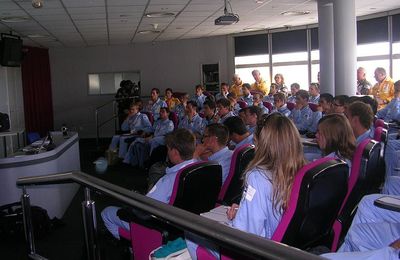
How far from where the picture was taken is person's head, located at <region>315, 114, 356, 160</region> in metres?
2.98

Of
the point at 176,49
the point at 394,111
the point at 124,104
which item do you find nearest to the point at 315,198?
the point at 394,111

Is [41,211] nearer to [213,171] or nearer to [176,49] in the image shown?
[213,171]

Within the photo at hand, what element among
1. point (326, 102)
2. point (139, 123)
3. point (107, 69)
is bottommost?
point (139, 123)

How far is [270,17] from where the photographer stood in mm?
10234

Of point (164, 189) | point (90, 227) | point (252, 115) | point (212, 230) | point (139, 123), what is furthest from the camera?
point (139, 123)

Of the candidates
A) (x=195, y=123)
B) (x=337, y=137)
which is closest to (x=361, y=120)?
(x=337, y=137)

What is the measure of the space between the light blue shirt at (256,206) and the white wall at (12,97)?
930cm

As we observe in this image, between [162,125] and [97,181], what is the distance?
243 inches

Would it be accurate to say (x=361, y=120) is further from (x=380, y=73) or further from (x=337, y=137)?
(x=380, y=73)

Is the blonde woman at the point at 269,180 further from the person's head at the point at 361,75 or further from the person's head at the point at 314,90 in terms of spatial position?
the person's head at the point at 361,75

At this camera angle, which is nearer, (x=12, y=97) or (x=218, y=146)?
(x=218, y=146)

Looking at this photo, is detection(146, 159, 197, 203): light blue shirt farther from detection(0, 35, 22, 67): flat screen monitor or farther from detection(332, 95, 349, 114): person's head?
detection(0, 35, 22, 67): flat screen monitor

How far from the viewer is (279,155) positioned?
210cm

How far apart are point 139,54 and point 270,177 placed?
13.1 metres
